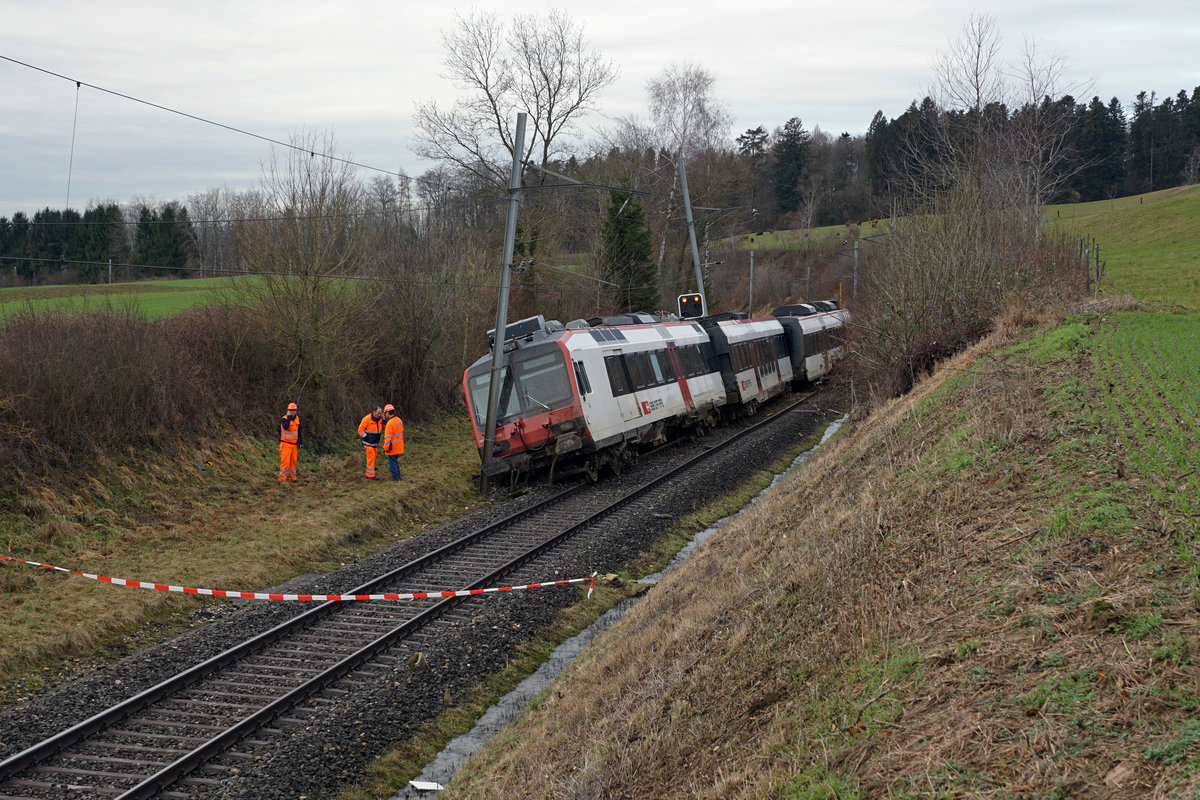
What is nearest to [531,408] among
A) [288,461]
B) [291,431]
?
[291,431]

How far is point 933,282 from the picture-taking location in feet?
63.0

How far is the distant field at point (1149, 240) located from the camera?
33719 millimetres

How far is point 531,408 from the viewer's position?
17500 millimetres

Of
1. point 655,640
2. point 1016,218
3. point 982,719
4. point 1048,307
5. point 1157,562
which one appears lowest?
point 655,640

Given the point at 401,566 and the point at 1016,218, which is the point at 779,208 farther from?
the point at 401,566

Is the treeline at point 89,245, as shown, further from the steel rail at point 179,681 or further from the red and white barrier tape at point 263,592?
the steel rail at point 179,681

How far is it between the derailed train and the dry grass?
8.19 meters

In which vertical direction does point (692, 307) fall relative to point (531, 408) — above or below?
above

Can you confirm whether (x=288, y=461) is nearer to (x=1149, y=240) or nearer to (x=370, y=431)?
(x=370, y=431)

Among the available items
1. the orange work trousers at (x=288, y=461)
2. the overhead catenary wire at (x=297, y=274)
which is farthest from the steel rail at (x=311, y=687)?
the overhead catenary wire at (x=297, y=274)

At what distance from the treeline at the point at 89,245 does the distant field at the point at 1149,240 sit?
3314 centimetres

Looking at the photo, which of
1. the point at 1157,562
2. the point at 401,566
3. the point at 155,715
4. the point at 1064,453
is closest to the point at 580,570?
the point at 401,566

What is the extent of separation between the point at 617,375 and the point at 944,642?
13905mm

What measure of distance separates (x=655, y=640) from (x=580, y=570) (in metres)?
4.66
